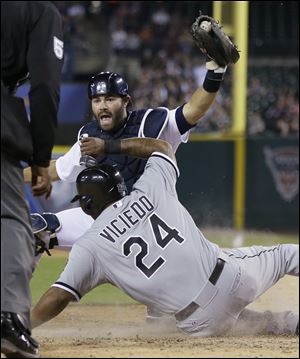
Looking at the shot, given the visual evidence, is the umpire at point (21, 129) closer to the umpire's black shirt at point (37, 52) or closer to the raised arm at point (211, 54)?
the umpire's black shirt at point (37, 52)

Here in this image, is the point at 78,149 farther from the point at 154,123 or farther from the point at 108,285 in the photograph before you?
the point at 108,285

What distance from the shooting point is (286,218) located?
1450cm

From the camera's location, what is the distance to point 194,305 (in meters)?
5.68

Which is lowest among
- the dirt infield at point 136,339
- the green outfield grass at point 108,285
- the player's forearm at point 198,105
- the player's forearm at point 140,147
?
the green outfield grass at point 108,285

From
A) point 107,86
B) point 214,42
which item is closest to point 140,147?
point 107,86

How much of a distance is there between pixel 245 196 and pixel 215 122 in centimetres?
155

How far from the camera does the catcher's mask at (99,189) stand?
581 cm

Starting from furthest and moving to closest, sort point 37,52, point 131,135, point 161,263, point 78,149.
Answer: point 78,149, point 131,135, point 161,263, point 37,52

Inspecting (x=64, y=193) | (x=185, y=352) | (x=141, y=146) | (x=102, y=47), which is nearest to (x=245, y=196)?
(x=64, y=193)

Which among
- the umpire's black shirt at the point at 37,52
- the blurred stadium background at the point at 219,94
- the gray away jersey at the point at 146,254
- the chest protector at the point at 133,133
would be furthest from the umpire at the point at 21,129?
the blurred stadium background at the point at 219,94

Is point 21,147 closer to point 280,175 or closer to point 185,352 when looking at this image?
point 185,352

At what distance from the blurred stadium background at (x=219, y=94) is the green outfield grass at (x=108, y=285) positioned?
0.38m

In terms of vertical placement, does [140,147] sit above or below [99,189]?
above

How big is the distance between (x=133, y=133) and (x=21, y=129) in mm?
2437
